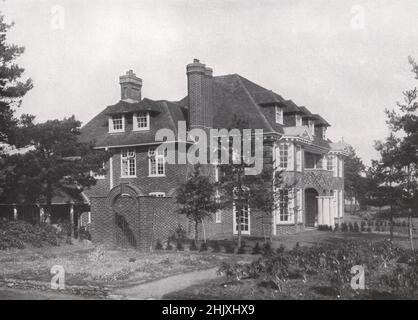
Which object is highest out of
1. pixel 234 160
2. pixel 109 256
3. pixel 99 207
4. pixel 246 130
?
pixel 246 130

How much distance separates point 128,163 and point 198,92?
635 cm

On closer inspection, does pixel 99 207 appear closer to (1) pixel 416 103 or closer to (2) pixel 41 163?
(2) pixel 41 163

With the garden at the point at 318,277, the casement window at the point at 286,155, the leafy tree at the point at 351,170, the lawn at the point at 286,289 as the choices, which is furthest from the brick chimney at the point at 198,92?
the leafy tree at the point at 351,170

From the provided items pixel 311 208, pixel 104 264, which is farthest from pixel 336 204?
pixel 104 264

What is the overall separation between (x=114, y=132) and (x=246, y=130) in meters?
12.6

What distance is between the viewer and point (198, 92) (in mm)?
30234

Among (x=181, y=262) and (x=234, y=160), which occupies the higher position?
(x=234, y=160)

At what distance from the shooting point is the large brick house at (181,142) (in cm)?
2597

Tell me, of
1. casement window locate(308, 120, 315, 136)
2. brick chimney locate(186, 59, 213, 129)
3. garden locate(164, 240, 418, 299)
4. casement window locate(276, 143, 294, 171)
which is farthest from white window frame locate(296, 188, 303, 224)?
garden locate(164, 240, 418, 299)

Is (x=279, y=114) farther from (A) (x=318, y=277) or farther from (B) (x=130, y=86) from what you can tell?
(A) (x=318, y=277)

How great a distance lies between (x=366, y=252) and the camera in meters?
16.2

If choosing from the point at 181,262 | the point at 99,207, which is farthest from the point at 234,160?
the point at 99,207
